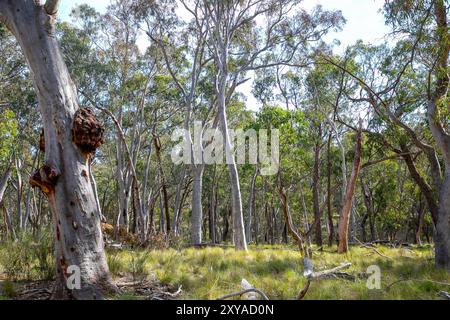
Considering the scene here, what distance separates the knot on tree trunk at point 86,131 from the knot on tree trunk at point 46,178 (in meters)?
0.42

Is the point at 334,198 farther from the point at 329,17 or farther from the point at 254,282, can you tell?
the point at 254,282

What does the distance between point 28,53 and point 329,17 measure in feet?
42.9

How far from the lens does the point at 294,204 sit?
1235 inches

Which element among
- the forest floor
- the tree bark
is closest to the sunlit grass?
the forest floor

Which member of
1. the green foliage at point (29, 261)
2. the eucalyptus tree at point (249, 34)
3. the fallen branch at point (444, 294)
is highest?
the eucalyptus tree at point (249, 34)

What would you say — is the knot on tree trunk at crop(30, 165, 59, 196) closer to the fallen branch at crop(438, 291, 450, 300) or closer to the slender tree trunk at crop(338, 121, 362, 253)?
the fallen branch at crop(438, 291, 450, 300)

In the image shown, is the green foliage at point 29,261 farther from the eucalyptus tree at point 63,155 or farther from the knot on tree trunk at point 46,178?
the knot on tree trunk at point 46,178

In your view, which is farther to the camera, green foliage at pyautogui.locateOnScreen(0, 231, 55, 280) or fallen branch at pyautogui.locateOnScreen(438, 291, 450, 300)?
green foliage at pyautogui.locateOnScreen(0, 231, 55, 280)

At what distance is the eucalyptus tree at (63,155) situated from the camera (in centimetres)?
412

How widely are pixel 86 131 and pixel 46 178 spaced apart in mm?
668

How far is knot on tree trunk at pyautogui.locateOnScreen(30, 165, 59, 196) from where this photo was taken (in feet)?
13.5

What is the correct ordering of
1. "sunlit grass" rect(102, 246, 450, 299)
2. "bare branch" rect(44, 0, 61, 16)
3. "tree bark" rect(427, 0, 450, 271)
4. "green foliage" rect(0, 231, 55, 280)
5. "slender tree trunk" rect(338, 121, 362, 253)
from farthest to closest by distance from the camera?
"slender tree trunk" rect(338, 121, 362, 253) → "tree bark" rect(427, 0, 450, 271) → "green foliage" rect(0, 231, 55, 280) → "sunlit grass" rect(102, 246, 450, 299) → "bare branch" rect(44, 0, 61, 16)

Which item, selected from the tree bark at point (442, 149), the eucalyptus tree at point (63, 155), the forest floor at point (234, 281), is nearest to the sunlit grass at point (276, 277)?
the forest floor at point (234, 281)
